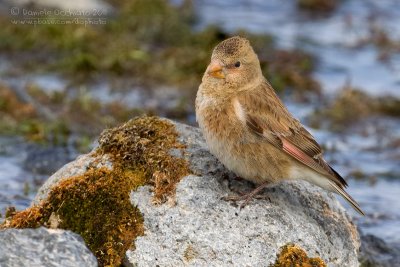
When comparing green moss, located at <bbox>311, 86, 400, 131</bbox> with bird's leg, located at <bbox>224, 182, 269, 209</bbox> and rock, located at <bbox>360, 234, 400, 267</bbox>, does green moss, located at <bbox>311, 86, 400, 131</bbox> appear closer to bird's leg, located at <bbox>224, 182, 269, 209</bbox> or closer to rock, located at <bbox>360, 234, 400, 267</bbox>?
rock, located at <bbox>360, 234, 400, 267</bbox>

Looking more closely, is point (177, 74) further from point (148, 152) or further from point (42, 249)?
point (42, 249)

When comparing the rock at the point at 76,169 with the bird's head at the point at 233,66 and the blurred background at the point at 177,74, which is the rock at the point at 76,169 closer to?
the bird's head at the point at 233,66

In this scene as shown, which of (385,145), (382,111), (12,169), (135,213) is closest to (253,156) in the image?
(135,213)

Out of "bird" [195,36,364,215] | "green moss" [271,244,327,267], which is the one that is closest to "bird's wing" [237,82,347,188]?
"bird" [195,36,364,215]

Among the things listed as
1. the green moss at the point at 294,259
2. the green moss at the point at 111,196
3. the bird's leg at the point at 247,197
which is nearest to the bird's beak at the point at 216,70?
the green moss at the point at 111,196

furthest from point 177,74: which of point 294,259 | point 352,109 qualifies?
point 294,259

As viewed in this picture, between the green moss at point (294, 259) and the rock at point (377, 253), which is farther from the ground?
the green moss at point (294, 259)
